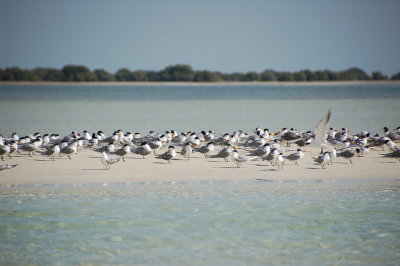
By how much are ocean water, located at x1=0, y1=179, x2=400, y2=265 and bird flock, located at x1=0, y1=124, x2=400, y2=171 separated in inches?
81.8

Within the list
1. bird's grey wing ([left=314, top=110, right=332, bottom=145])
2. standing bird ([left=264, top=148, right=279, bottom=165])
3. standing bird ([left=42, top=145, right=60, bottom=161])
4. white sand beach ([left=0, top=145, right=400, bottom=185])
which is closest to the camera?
white sand beach ([left=0, top=145, right=400, bottom=185])

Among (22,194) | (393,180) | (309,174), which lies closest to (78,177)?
(22,194)

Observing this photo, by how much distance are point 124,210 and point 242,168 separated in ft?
16.4

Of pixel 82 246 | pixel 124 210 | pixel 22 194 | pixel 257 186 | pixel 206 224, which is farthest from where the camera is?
pixel 257 186

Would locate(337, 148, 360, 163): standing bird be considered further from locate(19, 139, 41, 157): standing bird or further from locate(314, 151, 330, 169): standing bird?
locate(19, 139, 41, 157): standing bird

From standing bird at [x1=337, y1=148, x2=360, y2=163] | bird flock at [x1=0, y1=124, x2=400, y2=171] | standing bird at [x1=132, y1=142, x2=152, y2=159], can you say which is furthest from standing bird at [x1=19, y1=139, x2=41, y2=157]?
standing bird at [x1=337, y1=148, x2=360, y2=163]

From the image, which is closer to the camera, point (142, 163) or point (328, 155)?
point (328, 155)

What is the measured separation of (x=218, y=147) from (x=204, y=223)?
966 centimetres

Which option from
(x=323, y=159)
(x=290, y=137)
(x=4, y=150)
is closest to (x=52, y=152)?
(x=4, y=150)

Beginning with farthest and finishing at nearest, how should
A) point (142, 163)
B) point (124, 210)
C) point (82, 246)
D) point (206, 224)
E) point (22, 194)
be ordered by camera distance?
point (142, 163) < point (22, 194) < point (124, 210) < point (206, 224) < point (82, 246)

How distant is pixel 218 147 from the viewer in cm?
1947

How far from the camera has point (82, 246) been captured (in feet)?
28.6

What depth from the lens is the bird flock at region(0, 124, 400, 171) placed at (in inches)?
592

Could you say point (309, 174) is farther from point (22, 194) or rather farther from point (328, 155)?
point (22, 194)
